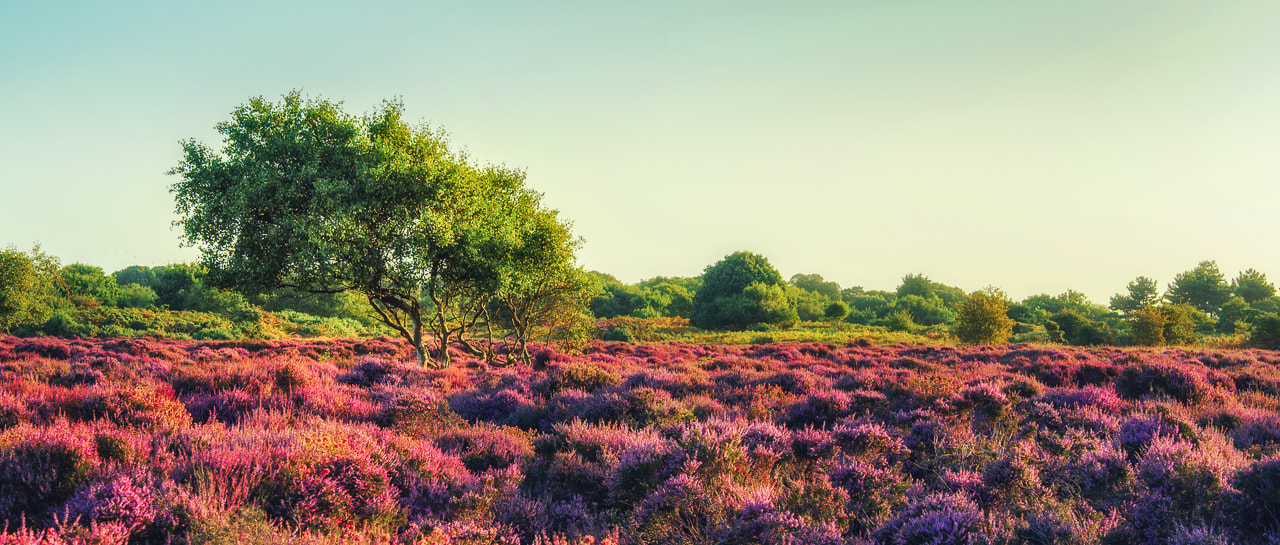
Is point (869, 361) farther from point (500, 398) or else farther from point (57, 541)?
point (57, 541)

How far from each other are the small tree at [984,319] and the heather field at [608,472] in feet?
89.6

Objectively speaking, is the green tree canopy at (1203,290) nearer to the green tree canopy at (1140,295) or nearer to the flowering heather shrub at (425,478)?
the green tree canopy at (1140,295)

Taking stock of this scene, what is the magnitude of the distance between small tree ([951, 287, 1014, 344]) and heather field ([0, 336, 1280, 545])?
89.6 feet

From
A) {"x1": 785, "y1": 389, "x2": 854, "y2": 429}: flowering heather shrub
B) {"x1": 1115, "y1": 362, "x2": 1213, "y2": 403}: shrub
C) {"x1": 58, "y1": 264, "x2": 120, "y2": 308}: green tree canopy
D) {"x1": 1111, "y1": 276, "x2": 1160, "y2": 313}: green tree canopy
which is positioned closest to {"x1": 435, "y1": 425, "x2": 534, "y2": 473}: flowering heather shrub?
{"x1": 785, "y1": 389, "x2": 854, "y2": 429}: flowering heather shrub

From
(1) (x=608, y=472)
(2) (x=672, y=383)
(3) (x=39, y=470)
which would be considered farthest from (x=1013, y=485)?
(3) (x=39, y=470)

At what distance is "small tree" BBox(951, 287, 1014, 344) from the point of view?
3288 cm

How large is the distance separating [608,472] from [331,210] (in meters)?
11.6

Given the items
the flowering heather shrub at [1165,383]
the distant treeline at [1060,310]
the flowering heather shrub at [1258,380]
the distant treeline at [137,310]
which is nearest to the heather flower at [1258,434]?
the flowering heather shrub at [1165,383]

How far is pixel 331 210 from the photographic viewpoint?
13508 millimetres

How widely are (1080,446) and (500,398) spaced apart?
25.7 feet

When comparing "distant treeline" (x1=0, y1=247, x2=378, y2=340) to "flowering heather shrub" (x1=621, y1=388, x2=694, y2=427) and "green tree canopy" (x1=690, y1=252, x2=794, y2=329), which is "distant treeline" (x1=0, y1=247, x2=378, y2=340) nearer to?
"flowering heather shrub" (x1=621, y1=388, x2=694, y2=427)

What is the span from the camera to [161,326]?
38.4 meters

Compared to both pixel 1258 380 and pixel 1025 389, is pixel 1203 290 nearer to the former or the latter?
pixel 1258 380

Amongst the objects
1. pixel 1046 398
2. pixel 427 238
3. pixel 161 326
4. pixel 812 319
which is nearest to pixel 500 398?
pixel 427 238
